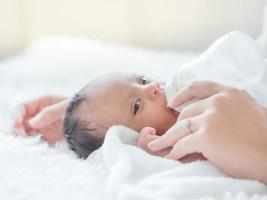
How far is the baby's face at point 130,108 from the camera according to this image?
3.45 feet

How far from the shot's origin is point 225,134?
830 millimetres

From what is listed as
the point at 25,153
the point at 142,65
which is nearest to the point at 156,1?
the point at 142,65

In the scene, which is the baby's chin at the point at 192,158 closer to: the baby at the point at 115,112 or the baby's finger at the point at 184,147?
the baby's finger at the point at 184,147

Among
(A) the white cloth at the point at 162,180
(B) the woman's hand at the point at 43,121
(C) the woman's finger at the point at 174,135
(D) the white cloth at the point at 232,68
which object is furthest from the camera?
(B) the woman's hand at the point at 43,121

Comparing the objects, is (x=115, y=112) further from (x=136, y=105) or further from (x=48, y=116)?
(x=48, y=116)

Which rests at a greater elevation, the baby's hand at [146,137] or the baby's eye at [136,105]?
the baby's eye at [136,105]

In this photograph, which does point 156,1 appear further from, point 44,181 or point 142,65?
point 44,181

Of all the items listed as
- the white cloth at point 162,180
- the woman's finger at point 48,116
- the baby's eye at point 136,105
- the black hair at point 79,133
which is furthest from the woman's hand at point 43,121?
the white cloth at point 162,180

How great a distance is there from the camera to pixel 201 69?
3.54ft

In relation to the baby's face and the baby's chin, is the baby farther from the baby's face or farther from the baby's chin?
the baby's chin

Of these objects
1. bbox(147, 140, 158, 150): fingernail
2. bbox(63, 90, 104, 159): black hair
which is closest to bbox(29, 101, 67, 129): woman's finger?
bbox(63, 90, 104, 159): black hair

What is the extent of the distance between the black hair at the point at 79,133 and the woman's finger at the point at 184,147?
220mm

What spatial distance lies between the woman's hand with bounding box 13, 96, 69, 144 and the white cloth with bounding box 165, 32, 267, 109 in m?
0.29

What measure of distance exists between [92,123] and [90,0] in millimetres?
1670
